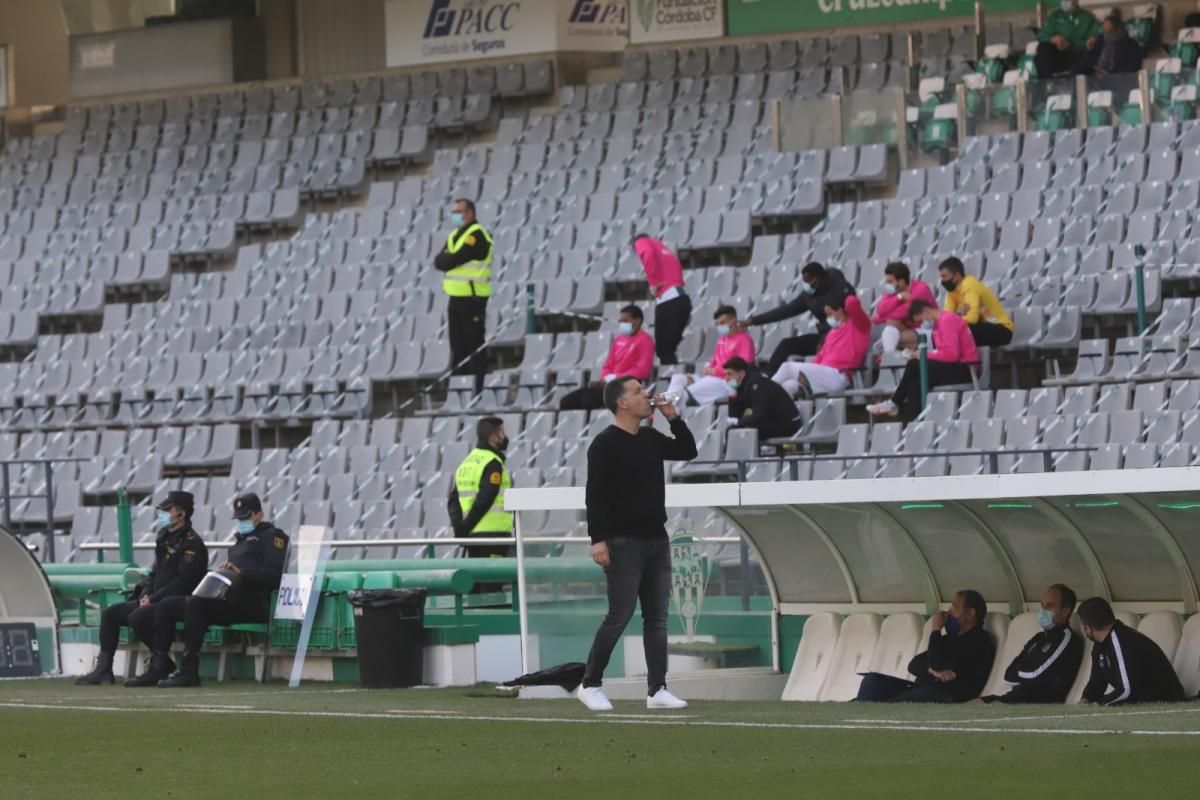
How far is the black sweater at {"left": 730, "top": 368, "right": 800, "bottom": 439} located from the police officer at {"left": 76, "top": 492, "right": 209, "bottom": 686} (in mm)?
5038

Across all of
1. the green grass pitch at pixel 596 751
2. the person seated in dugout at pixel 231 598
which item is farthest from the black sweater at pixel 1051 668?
the person seated in dugout at pixel 231 598

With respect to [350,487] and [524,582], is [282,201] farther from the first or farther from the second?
[524,582]

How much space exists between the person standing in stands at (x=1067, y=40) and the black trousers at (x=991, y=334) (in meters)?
4.55

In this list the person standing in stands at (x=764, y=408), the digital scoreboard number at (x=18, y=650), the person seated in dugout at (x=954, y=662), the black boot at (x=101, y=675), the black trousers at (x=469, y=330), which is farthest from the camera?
the black trousers at (x=469, y=330)

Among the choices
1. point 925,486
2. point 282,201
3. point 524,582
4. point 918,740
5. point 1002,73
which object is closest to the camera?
point 918,740

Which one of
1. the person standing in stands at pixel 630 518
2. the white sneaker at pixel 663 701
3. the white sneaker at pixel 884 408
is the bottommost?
the white sneaker at pixel 663 701

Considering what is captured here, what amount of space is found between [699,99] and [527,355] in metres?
5.14

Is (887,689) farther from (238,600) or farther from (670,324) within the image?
(670,324)

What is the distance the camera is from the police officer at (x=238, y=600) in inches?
543

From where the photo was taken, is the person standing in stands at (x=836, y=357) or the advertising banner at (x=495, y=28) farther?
the advertising banner at (x=495, y=28)

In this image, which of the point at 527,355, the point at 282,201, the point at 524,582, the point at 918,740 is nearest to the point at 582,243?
the point at 527,355

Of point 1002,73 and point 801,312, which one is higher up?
point 1002,73

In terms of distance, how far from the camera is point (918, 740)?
338 inches

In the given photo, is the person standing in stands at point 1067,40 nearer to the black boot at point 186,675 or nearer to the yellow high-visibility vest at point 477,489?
the yellow high-visibility vest at point 477,489
